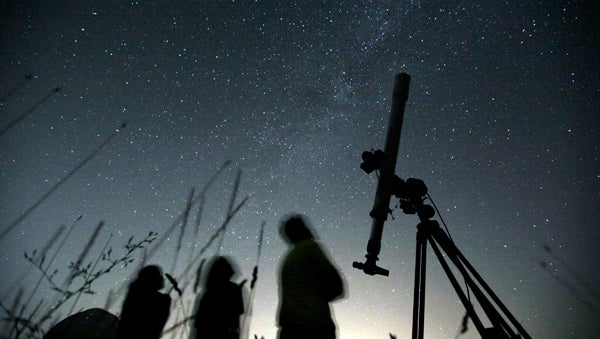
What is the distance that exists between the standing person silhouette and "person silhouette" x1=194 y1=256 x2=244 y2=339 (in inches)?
12.5

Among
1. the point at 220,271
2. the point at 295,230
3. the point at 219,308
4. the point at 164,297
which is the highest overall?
the point at 295,230

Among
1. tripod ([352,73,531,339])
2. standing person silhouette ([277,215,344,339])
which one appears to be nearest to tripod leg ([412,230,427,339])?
tripod ([352,73,531,339])

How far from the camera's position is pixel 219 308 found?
2244 mm

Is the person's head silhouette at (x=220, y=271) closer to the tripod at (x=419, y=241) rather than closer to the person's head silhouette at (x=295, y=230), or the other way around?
the person's head silhouette at (x=295, y=230)

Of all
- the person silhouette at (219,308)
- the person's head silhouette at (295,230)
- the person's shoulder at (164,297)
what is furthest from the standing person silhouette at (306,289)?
the person's shoulder at (164,297)

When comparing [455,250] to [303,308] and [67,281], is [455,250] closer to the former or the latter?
[303,308]

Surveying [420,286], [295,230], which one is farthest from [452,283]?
[295,230]

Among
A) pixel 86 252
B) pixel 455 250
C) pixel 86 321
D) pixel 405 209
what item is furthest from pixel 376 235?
pixel 86 321

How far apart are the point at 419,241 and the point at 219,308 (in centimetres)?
217

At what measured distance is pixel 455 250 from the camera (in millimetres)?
3375

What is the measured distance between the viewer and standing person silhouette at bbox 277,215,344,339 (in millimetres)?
1992

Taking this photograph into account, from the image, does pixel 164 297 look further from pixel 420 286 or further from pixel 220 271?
pixel 420 286

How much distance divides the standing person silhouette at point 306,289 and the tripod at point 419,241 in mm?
1277

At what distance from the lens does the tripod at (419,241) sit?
9.47ft
